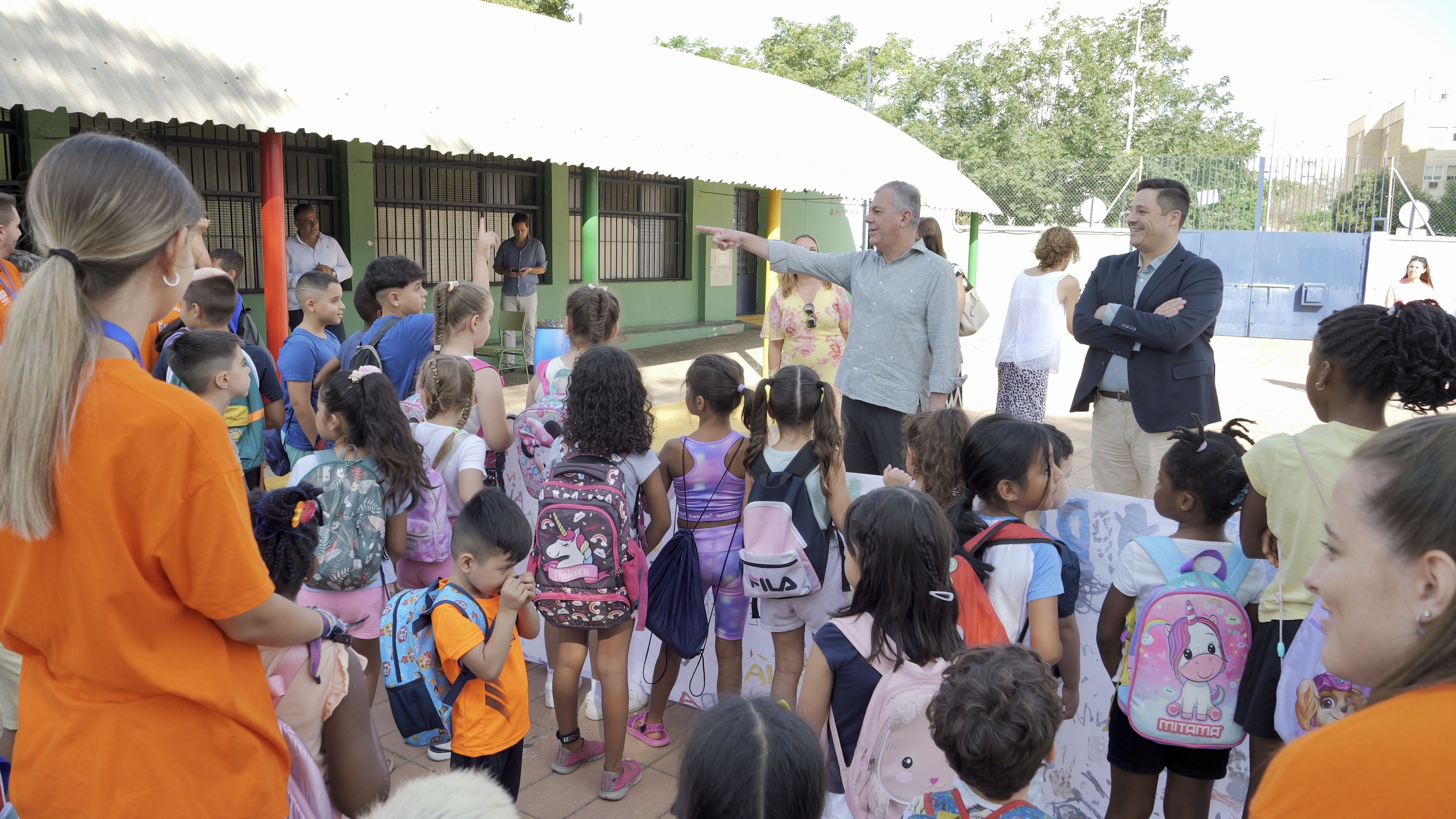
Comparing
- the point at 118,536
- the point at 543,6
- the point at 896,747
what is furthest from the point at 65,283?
the point at 543,6

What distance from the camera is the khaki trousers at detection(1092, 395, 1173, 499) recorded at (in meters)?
4.30

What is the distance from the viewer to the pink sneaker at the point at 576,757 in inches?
126

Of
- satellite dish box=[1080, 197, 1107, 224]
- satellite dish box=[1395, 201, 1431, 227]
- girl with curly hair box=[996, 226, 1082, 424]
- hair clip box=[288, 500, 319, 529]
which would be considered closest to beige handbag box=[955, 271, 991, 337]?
girl with curly hair box=[996, 226, 1082, 424]

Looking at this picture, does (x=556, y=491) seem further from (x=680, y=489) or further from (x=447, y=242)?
(x=447, y=242)

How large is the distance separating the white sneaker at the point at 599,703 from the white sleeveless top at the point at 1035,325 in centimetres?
380

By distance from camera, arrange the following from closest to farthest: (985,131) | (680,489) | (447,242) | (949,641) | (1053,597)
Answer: (949,641)
(1053,597)
(680,489)
(447,242)
(985,131)

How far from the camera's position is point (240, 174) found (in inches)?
400

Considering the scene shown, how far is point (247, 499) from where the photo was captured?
5.16 feet

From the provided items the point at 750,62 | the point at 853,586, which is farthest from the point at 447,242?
the point at 750,62

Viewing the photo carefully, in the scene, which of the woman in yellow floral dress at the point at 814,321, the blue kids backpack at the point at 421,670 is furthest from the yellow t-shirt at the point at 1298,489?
the woman in yellow floral dress at the point at 814,321

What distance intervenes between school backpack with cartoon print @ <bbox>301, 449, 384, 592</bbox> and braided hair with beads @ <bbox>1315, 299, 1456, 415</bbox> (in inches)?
102

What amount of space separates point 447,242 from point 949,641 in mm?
11785

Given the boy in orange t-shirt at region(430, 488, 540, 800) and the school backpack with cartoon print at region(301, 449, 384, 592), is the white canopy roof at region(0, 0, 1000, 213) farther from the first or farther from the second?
the boy in orange t-shirt at region(430, 488, 540, 800)

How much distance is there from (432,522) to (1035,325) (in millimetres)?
4517
